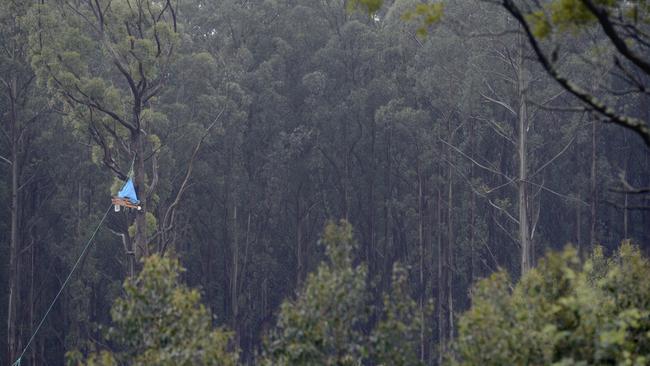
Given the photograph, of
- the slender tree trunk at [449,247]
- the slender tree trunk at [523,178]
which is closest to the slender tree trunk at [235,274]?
the slender tree trunk at [449,247]

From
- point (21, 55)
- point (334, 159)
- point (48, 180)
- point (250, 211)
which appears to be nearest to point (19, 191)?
point (48, 180)

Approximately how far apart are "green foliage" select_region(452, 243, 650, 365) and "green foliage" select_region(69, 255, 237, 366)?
2271mm

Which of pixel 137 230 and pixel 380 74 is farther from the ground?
pixel 380 74

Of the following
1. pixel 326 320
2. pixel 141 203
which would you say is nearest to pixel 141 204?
pixel 141 203

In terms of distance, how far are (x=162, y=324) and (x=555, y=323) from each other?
12.0 feet

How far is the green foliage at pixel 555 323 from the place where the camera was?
828 cm

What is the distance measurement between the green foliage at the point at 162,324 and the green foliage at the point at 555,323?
227 centimetres

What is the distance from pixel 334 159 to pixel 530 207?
8734 mm

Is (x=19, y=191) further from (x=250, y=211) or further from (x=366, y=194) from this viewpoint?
(x=366, y=194)

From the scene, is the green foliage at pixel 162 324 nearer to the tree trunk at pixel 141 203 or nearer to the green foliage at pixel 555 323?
the green foliage at pixel 555 323

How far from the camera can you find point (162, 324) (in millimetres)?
9742

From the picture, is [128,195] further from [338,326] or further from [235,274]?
[338,326]

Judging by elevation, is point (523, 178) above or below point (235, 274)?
above

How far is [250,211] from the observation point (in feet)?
129
